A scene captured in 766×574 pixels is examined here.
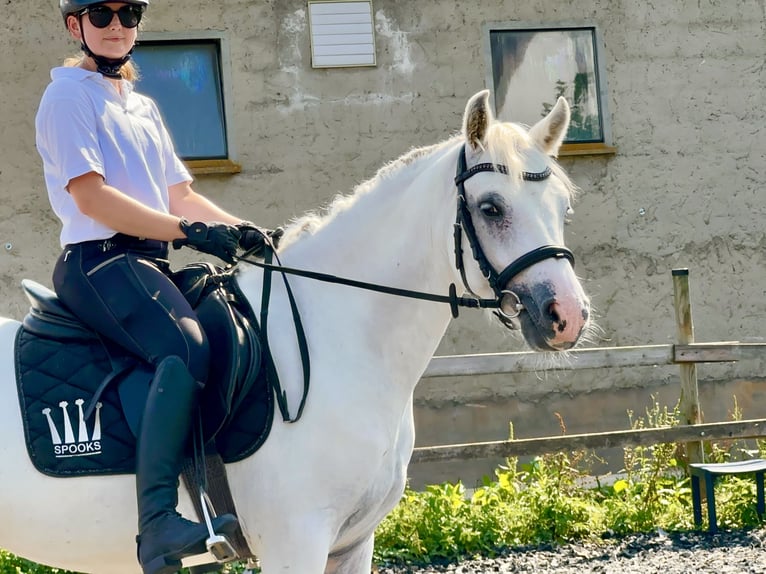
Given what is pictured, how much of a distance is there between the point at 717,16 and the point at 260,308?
A: 7.30 metres

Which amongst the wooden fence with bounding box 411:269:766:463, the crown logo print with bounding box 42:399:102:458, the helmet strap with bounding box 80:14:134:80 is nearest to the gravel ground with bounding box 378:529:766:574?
the wooden fence with bounding box 411:269:766:463

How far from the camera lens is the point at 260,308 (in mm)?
3375

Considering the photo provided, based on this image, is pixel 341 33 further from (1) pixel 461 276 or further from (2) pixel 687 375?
(1) pixel 461 276

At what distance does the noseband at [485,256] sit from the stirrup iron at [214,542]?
3.52ft

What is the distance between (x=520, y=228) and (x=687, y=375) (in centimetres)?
446

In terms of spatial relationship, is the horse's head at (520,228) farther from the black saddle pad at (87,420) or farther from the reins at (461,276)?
the black saddle pad at (87,420)

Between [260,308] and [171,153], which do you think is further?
[171,153]

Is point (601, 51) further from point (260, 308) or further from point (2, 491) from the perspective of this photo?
point (2, 491)

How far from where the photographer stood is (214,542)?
9.64 feet

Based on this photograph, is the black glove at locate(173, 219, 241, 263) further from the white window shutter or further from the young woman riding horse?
the white window shutter

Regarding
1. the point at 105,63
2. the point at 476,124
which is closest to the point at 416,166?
the point at 476,124

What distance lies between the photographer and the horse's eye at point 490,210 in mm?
3084

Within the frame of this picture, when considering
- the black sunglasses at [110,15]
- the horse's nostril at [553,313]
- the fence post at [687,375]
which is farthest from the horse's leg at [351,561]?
the fence post at [687,375]

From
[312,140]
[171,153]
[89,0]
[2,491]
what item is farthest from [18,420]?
[312,140]
